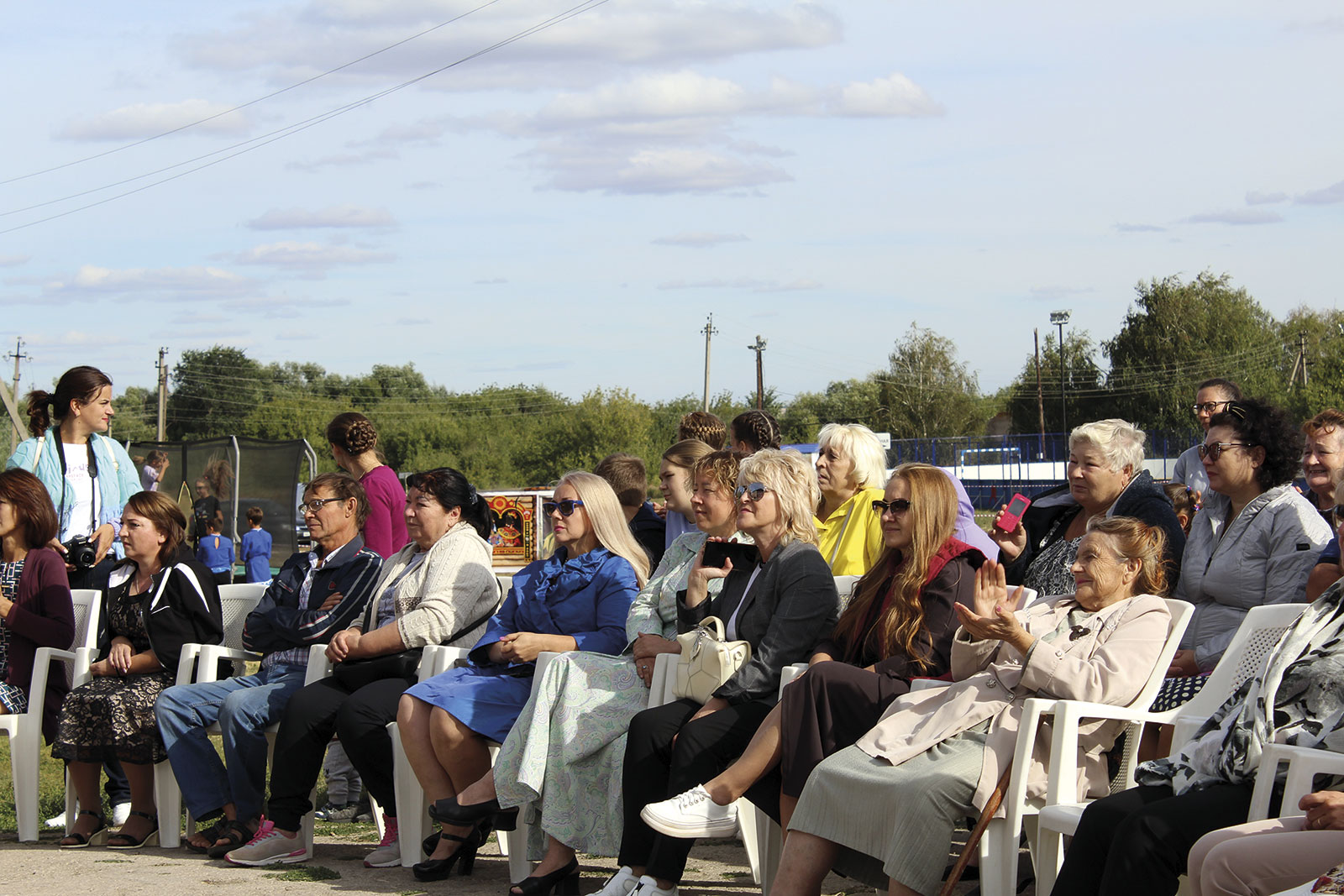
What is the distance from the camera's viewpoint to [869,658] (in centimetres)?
410

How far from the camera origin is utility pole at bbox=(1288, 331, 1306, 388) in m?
46.0

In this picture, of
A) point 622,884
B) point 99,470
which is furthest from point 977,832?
point 99,470

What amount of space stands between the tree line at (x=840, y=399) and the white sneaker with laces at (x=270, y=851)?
1366 inches

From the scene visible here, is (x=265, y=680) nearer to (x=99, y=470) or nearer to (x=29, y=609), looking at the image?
(x=29, y=609)

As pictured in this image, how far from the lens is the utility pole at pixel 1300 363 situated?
46.0m

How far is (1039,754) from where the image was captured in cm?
345

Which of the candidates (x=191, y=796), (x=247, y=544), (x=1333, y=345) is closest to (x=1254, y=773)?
(x=191, y=796)

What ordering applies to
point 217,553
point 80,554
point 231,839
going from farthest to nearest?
point 217,553, point 80,554, point 231,839

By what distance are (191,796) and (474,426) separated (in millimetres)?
63352

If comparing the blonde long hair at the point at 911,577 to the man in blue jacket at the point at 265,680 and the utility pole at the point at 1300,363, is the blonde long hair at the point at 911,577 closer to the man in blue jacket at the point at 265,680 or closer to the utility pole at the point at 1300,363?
the man in blue jacket at the point at 265,680

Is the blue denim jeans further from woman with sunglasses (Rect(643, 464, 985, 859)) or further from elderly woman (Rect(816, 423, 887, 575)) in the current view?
elderly woman (Rect(816, 423, 887, 575))

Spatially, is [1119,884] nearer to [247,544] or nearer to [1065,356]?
[247,544]

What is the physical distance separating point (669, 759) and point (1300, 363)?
49897 mm

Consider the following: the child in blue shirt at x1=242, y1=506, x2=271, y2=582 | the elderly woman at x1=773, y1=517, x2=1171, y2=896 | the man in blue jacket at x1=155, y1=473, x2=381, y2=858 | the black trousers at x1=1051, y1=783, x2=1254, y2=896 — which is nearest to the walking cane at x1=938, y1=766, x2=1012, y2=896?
the elderly woman at x1=773, y1=517, x2=1171, y2=896
